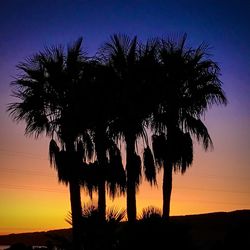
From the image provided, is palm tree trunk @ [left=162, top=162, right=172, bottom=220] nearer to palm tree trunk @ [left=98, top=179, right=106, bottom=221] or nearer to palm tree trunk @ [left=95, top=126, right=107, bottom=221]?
palm tree trunk @ [left=98, top=179, right=106, bottom=221]

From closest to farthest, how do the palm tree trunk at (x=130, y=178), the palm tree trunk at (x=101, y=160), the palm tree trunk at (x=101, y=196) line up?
the palm tree trunk at (x=130, y=178)
the palm tree trunk at (x=101, y=196)
the palm tree trunk at (x=101, y=160)

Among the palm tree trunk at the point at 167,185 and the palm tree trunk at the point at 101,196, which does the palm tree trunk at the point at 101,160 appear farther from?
the palm tree trunk at the point at 167,185

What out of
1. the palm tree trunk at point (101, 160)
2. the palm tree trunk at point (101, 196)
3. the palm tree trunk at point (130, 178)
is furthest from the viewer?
the palm tree trunk at point (101, 160)

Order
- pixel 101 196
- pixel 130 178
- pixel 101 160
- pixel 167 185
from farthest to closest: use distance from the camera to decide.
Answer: pixel 101 160 → pixel 101 196 → pixel 130 178 → pixel 167 185

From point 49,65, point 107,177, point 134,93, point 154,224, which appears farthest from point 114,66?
point 154,224

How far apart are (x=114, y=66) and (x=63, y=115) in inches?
134

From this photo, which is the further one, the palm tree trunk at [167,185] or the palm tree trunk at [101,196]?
the palm tree trunk at [101,196]

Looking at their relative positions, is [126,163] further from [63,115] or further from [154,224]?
[154,224]

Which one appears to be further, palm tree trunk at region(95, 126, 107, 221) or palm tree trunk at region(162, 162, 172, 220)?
palm tree trunk at region(95, 126, 107, 221)

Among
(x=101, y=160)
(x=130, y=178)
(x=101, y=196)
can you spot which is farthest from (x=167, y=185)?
(x=101, y=160)

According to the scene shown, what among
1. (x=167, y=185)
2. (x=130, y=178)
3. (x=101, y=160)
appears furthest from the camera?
(x=101, y=160)

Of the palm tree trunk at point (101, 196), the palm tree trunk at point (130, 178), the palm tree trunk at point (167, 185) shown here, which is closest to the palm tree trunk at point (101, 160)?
the palm tree trunk at point (101, 196)

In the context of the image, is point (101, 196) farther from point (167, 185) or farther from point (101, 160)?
point (167, 185)

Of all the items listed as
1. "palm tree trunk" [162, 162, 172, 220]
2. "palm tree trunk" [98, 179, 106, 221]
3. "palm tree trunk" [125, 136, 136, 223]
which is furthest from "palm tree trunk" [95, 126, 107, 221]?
"palm tree trunk" [162, 162, 172, 220]
